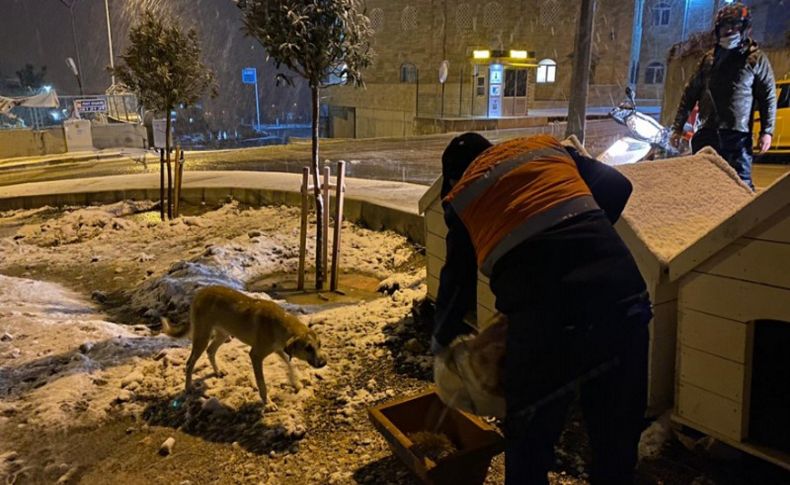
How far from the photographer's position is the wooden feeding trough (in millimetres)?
2746

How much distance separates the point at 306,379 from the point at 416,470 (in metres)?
1.50

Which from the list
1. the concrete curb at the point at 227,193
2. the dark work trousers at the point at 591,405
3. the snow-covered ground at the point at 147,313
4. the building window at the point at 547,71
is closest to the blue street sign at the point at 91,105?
the concrete curb at the point at 227,193

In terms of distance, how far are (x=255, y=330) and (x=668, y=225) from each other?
2643mm

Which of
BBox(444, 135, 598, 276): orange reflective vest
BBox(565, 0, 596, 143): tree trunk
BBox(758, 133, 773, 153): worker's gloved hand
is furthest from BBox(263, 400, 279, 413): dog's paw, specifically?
BBox(565, 0, 596, 143): tree trunk

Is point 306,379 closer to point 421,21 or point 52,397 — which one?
point 52,397

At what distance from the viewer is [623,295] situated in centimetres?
205

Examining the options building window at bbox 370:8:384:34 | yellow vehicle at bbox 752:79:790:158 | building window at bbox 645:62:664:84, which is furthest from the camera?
building window at bbox 370:8:384:34

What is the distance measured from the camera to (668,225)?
3559 mm

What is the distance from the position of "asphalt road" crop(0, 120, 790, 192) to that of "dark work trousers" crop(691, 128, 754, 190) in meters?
7.68

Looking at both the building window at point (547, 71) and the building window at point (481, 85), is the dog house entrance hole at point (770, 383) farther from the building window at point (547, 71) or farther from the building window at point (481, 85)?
A: the building window at point (547, 71)

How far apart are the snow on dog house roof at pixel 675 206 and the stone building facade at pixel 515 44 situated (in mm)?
30294

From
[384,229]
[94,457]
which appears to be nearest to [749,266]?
[94,457]

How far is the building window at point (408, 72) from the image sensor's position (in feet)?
126

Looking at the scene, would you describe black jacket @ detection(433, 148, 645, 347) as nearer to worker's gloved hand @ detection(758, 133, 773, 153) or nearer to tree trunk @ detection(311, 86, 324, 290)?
worker's gloved hand @ detection(758, 133, 773, 153)
